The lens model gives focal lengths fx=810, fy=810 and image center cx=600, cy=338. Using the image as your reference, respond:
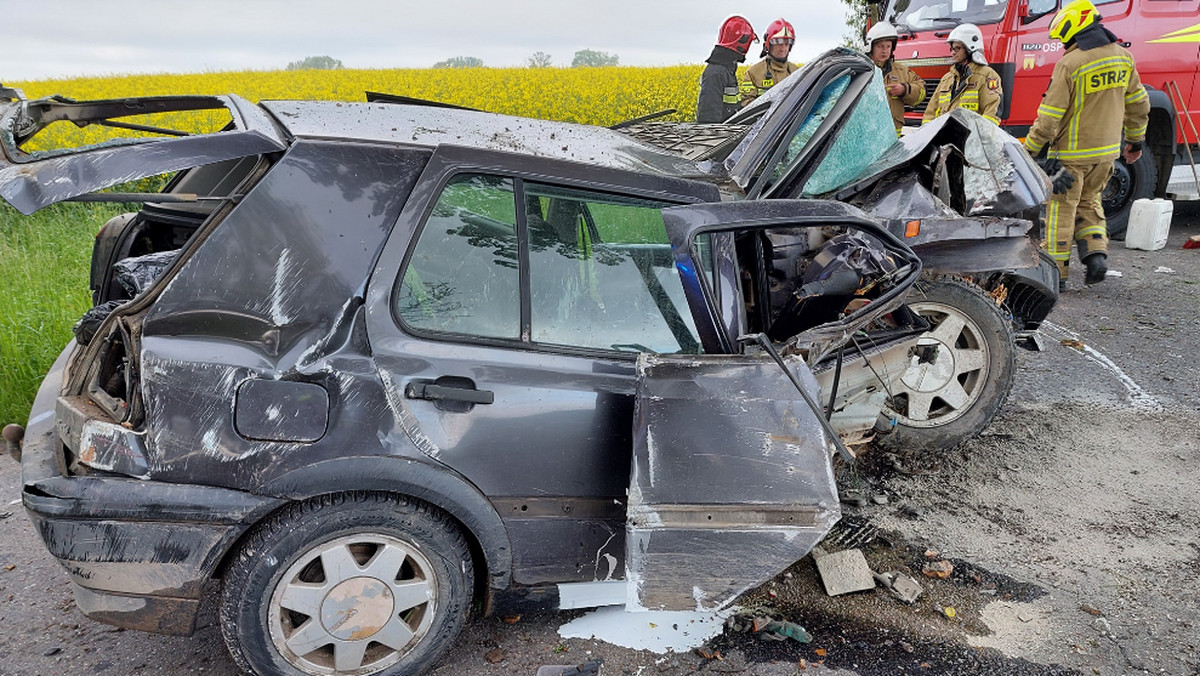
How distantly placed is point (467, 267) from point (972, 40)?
6399 millimetres

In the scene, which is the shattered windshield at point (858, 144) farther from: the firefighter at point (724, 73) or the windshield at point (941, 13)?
the windshield at point (941, 13)

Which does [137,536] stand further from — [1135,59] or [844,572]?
[1135,59]

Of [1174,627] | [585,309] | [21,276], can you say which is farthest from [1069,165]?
[21,276]

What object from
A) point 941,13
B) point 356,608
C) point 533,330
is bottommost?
point 356,608

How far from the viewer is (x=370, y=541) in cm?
222

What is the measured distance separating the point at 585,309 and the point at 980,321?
230cm

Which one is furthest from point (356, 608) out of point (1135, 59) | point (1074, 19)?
point (1135, 59)

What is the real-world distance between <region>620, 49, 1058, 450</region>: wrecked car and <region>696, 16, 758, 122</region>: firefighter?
2838 millimetres

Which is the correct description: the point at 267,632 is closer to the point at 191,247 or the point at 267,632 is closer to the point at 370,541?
the point at 370,541

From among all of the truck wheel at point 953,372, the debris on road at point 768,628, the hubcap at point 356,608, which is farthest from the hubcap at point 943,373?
the hubcap at point 356,608

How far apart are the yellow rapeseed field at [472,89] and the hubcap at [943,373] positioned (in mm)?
8551

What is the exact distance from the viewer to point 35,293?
4.95 m

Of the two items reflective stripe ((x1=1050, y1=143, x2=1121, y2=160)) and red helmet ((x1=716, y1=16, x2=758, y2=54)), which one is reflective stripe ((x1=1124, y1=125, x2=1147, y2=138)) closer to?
reflective stripe ((x1=1050, y1=143, x2=1121, y2=160))

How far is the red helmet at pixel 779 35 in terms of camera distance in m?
7.42
